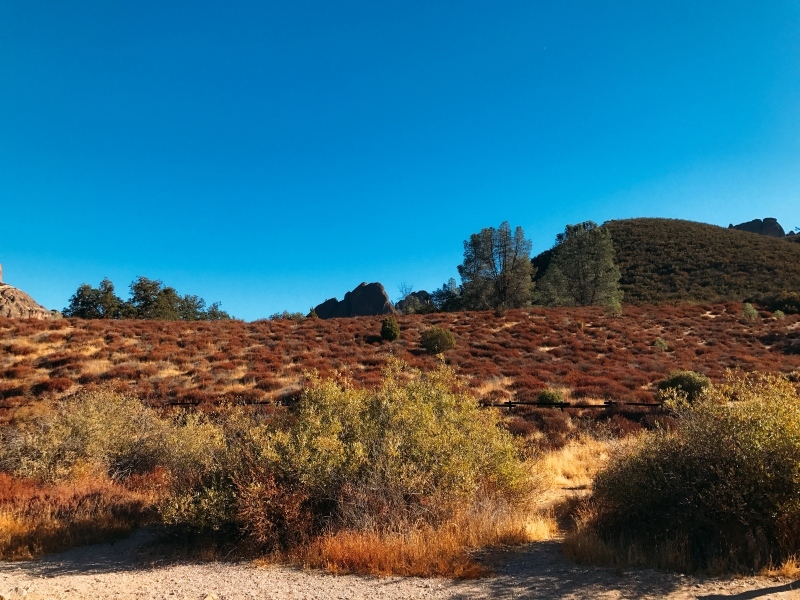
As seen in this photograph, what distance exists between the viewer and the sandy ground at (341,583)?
491 cm

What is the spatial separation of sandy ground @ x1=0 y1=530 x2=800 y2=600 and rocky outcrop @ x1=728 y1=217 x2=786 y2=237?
126280 millimetres

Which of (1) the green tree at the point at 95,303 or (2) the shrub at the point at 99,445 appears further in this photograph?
(1) the green tree at the point at 95,303

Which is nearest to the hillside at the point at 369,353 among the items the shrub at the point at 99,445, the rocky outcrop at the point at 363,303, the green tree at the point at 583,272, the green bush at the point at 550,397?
the green bush at the point at 550,397

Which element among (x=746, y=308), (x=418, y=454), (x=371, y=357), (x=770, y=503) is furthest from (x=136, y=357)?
(x=746, y=308)

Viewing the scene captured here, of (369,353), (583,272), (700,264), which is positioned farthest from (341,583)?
(700,264)

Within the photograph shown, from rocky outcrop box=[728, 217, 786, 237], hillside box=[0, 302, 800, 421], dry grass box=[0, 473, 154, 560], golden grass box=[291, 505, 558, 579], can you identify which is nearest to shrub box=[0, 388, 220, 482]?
dry grass box=[0, 473, 154, 560]

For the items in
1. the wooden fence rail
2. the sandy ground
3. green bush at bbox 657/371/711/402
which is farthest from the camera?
green bush at bbox 657/371/711/402

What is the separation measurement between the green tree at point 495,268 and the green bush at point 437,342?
1742 cm

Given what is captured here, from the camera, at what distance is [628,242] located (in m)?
72.7

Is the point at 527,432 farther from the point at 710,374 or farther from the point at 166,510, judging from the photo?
the point at 710,374

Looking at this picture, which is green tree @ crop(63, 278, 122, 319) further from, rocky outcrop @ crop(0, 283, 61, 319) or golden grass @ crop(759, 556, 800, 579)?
golden grass @ crop(759, 556, 800, 579)

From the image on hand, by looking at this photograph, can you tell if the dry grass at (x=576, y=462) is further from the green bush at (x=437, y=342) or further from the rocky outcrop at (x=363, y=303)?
→ the rocky outcrop at (x=363, y=303)

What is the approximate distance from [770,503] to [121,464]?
11.6m

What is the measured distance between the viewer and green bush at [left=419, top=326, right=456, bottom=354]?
25844 millimetres
